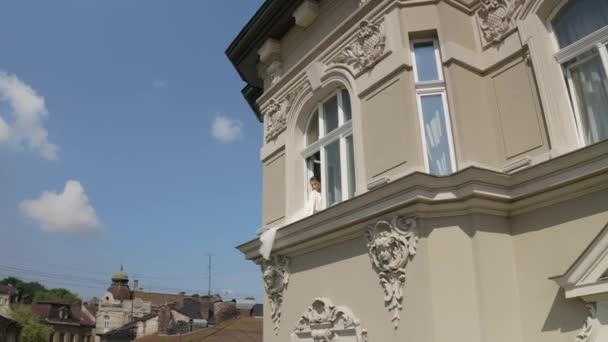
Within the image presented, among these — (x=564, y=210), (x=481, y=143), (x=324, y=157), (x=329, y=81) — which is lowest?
(x=564, y=210)

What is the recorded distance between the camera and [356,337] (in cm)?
666

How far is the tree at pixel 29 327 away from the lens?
5278 cm

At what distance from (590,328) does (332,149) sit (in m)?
4.67

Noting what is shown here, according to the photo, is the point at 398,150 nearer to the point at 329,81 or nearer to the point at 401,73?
the point at 401,73

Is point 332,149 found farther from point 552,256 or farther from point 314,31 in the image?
point 552,256

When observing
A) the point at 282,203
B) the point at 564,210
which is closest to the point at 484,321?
the point at 564,210

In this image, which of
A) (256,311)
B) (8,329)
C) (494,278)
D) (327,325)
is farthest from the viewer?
(8,329)

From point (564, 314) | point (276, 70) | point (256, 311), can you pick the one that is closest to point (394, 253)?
point (564, 314)

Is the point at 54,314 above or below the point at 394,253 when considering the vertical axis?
above

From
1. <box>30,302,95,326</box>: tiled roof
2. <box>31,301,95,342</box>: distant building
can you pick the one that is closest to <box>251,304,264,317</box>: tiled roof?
<box>31,301,95,342</box>: distant building

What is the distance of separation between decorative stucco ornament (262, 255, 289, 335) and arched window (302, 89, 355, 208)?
127 cm

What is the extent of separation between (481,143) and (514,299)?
1.99m

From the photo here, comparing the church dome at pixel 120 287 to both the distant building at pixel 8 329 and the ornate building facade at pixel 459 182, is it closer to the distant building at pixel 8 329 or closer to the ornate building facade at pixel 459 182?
the distant building at pixel 8 329

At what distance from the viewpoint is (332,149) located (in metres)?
8.59
